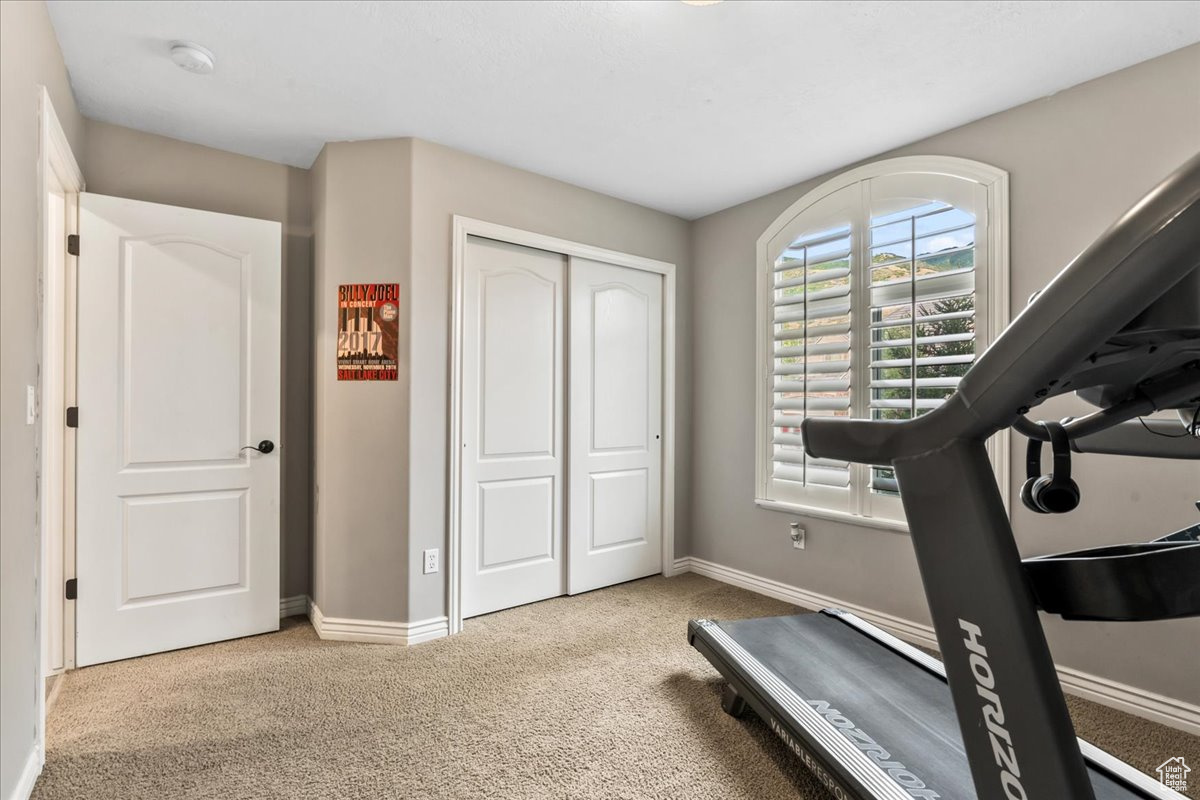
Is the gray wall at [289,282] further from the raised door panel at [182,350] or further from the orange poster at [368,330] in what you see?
the orange poster at [368,330]

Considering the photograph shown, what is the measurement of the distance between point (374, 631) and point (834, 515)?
2.44 metres

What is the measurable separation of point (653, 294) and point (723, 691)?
2532mm

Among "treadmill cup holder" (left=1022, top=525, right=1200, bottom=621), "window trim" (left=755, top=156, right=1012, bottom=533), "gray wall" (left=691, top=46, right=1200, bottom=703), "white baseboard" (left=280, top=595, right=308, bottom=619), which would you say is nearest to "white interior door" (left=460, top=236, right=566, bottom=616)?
"white baseboard" (left=280, top=595, right=308, bottom=619)

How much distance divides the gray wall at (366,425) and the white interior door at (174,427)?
1.10ft

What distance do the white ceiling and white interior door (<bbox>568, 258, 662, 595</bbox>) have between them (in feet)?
3.13

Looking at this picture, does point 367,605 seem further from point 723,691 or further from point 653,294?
point 653,294

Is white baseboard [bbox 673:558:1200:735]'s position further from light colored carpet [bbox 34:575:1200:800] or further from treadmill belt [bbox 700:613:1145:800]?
treadmill belt [bbox 700:613:1145:800]

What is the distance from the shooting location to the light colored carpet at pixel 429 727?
1787 mm

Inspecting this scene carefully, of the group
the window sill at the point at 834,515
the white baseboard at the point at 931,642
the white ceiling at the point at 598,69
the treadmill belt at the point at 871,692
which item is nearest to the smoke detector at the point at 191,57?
the white ceiling at the point at 598,69

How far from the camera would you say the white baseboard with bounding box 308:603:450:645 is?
2.85 m

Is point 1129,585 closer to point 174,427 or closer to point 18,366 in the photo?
point 18,366

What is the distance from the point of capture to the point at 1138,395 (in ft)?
2.44

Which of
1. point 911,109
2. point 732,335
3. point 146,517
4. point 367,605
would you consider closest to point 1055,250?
point 911,109

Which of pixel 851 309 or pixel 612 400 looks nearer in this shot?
pixel 851 309
